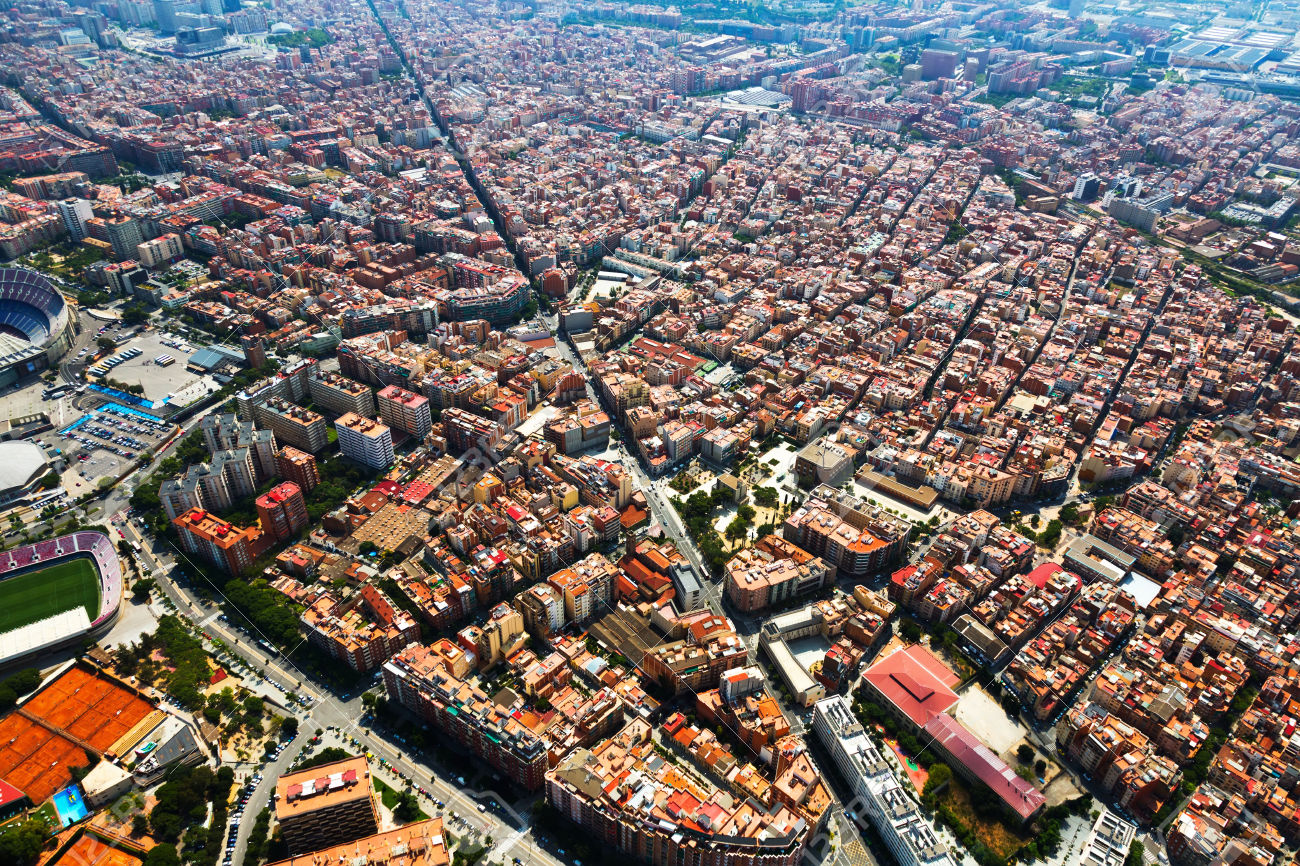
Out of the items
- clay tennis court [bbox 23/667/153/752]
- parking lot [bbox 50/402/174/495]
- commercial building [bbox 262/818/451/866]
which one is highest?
commercial building [bbox 262/818/451/866]

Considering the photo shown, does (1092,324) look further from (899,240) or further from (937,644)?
(937,644)

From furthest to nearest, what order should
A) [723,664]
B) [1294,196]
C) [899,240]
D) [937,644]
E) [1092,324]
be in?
[1294,196], [899,240], [1092,324], [937,644], [723,664]

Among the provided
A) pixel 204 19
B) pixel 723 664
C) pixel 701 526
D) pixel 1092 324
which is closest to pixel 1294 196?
pixel 1092 324

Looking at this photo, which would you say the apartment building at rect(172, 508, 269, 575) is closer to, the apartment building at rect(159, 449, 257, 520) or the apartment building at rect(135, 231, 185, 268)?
the apartment building at rect(159, 449, 257, 520)

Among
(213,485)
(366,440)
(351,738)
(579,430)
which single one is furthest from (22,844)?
(579,430)

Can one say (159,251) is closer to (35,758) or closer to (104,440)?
(104,440)

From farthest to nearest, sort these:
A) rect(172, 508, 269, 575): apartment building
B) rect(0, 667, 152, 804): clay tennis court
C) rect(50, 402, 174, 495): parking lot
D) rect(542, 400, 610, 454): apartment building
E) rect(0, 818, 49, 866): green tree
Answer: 1. rect(542, 400, 610, 454): apartment building
2. rect(50, 402, 174, 495): parking lot
3. rect(172, 508, 269, 575): apartment building
4. rect(0, 667, 152, 804): clay tennis court
5. rect(0, 818, 49, 866): green tree

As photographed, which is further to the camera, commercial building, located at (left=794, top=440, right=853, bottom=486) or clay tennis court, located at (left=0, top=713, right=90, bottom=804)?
commercial building, located at (left=794, top=440, right=853, bottom=486)

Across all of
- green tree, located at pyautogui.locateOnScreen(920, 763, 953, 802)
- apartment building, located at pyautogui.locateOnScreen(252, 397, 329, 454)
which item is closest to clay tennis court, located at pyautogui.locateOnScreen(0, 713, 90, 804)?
apartment building, located at pyautogui.locateOnScreen(252, 397, 329, 454)
